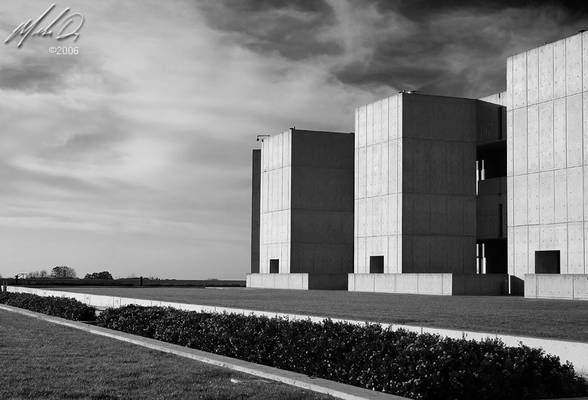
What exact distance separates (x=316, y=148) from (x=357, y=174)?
8305 mm

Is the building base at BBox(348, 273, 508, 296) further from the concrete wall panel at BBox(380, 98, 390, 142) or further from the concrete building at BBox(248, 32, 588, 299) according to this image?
the concrete wall panel at BBox(380, 98, 390, 142)

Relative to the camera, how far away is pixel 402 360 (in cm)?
946

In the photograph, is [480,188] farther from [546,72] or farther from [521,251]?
[546,72]

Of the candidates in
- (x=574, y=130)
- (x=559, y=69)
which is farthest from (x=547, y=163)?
(x=559, y=69)

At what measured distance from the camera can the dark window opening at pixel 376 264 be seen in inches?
1994

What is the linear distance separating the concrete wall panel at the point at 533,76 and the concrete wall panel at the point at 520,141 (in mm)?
862

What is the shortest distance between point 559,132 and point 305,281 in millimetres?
20779

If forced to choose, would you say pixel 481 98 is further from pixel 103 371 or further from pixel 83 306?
pixel 103 371

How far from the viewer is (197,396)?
8.94 metres

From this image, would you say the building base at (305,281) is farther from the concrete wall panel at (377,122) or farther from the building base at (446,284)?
the concrete wall panel at (377,122)

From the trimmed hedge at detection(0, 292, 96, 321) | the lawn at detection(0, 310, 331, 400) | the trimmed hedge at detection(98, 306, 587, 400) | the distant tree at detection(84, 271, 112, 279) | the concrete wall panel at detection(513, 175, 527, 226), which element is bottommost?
the distant tree at detection(84, 271, 112, 279)

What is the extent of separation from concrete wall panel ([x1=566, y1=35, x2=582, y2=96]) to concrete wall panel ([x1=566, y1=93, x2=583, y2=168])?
0.44m

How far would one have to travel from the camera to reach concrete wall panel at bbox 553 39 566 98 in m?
38.6

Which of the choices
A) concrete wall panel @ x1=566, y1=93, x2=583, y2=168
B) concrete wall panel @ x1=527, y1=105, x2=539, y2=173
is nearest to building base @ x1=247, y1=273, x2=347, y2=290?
concrete wall panel @ x1=527, y1=105, x2=539, y2=173
